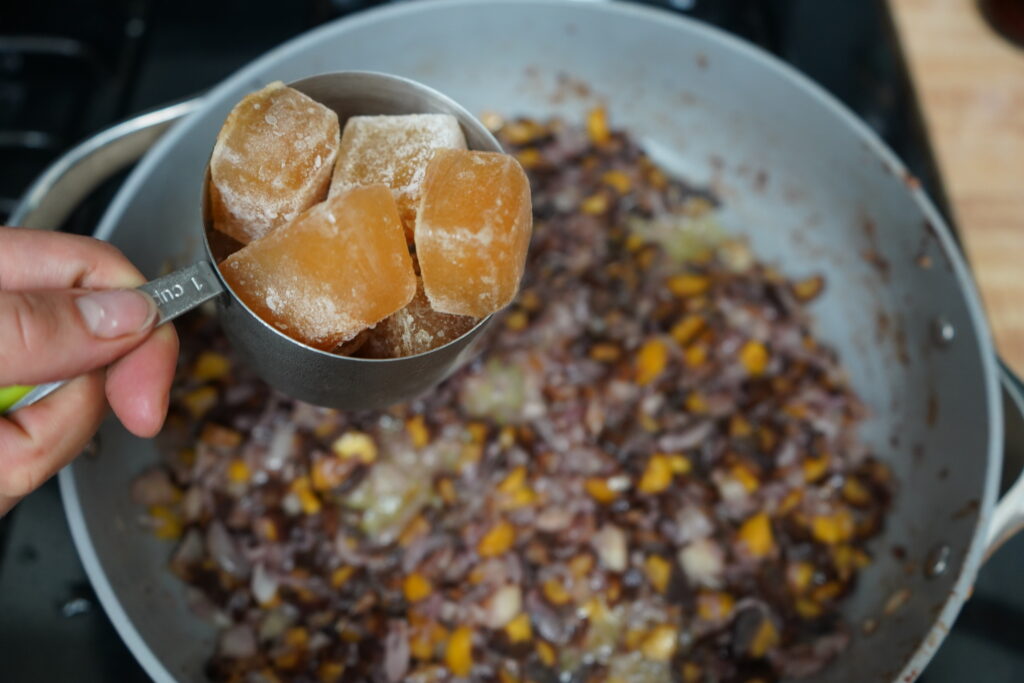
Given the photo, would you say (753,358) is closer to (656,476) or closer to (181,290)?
(656,476)

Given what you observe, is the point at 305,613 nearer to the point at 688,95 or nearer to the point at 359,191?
the point at 359,191

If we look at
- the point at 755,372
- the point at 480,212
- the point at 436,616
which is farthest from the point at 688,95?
the point at 436,616

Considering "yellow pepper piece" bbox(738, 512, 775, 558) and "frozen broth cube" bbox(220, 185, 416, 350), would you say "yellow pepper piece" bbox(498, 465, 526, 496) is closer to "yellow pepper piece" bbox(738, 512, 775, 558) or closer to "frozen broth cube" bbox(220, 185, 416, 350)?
"yellow pepper piece" bbox(738, 512, 775, 558)

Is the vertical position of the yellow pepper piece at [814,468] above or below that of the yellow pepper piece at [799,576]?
above

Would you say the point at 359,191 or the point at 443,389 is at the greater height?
the point at 359,191

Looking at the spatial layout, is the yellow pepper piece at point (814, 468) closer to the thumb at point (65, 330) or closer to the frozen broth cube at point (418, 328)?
the frozen broth cube at point (418, 328)

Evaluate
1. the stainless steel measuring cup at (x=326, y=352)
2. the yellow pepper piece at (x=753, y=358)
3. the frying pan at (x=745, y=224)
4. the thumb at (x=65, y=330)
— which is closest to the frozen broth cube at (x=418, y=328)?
the stainless steel measuring cup at (x=326, y=352)
